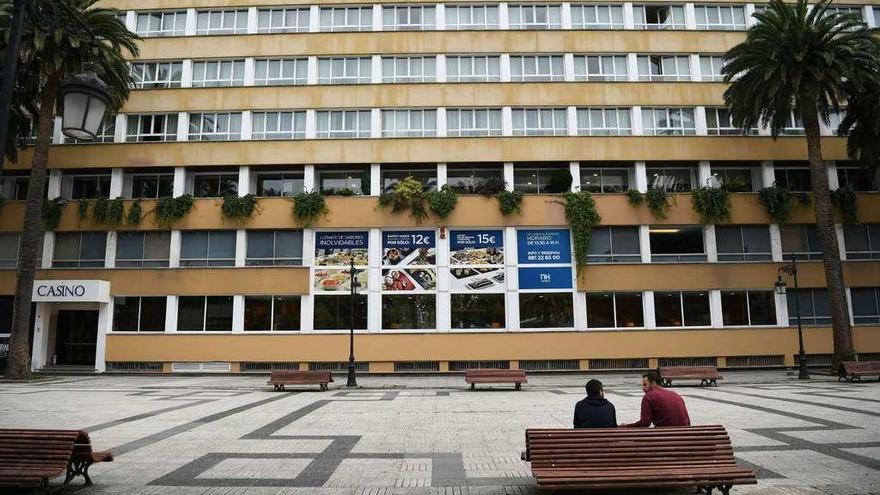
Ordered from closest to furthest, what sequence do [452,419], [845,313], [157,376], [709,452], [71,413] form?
1. [709,452]
2. [452,419]
3. [71,413]
4. [845,313]
5. [157,376]

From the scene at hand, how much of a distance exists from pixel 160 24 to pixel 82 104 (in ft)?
109

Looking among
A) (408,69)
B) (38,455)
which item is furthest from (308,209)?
(38,455)

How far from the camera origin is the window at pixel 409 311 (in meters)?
29.1

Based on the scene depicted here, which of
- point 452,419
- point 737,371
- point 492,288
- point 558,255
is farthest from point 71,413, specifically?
point 737,371

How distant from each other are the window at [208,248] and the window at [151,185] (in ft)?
11.3

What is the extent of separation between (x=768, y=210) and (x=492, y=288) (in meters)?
16.0

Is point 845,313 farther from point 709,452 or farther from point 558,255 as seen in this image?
point 709,452

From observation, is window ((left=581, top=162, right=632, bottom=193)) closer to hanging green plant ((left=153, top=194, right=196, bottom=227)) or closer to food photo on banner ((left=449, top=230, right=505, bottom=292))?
food photo on banner ((left=449, top=230, right=505, bottom=292))

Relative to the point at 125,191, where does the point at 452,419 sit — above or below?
below

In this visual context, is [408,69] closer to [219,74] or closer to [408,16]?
[408,16]

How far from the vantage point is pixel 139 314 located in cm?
2981

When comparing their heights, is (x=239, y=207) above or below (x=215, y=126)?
below

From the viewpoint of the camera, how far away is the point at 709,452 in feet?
22.1

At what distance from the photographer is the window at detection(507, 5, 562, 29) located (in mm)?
32594
